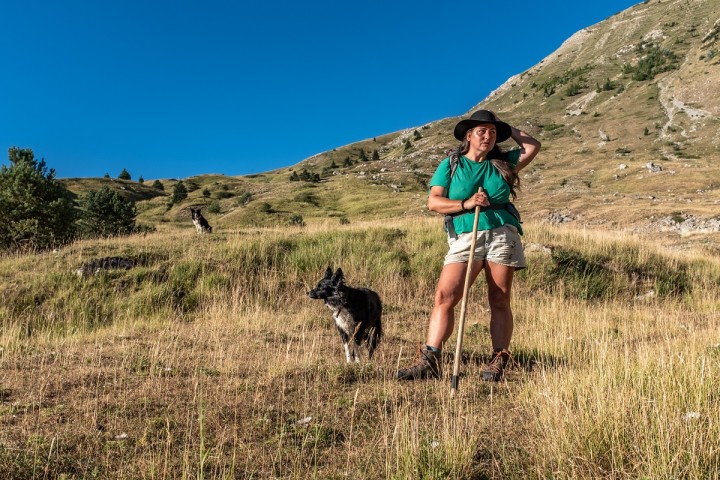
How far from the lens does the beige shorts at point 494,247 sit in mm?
4512

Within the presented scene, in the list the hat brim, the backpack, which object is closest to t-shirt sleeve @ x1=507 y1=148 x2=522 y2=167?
the hat brim

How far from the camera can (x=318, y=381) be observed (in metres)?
4.19

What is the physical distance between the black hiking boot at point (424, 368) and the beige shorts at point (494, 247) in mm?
1021

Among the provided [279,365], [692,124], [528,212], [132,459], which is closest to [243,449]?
[132,459]

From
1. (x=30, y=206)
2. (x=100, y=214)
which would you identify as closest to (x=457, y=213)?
(x=30, y=206)

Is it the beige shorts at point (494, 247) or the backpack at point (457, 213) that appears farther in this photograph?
the backpack at point (457, 213)

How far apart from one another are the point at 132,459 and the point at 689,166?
50940 mm

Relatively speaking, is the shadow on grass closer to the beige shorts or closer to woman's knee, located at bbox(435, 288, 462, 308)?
woman's knee, located at bbox(435, 288, 462, 308)

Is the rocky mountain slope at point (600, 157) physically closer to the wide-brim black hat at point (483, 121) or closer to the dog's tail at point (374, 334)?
the wide-brim black hat at point (483, 121)

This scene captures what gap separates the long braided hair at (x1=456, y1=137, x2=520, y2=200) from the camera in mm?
4543

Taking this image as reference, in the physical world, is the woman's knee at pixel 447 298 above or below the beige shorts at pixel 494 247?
below

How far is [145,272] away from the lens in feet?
31.3

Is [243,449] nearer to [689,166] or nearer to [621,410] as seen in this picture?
[621,410]

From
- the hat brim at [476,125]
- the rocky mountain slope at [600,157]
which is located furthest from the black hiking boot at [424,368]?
the rocky mountain slope at [600,157]
